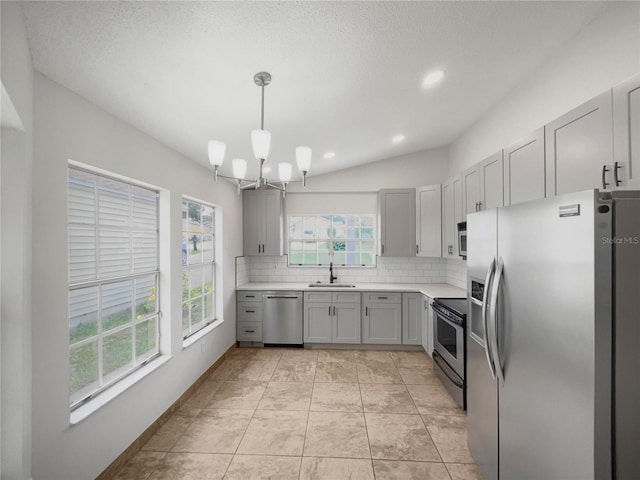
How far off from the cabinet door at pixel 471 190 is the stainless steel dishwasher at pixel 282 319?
2466mm

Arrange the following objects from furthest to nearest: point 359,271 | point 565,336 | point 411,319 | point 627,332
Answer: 1. point 359,271
2. point 411,319
3. point 565,336
4. point 627,332

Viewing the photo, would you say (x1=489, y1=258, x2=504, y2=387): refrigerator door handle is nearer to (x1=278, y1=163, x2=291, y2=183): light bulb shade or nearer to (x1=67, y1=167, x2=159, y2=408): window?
(x1=278, y1=163, x2=291, y2=183): light bulb shade

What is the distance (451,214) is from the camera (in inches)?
144

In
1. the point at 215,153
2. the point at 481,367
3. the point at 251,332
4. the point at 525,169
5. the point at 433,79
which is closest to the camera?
the point at 215,153

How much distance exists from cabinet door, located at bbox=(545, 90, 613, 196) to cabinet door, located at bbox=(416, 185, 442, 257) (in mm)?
2109

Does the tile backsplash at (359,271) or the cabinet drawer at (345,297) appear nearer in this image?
the cabinet drawer at (345,297)

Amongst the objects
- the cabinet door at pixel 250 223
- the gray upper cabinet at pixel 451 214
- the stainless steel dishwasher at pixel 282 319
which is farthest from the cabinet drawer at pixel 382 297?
the cabinet door at pixel 250 223

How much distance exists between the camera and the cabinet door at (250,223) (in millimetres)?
4637

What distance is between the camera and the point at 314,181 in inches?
189

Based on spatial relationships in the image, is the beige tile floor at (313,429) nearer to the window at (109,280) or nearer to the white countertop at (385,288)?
the window at (109,280)

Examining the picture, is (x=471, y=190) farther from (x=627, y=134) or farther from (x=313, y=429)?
(x=313, y=429)

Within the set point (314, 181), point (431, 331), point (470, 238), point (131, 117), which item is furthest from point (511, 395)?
point (314, 181)

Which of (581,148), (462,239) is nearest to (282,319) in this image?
(462,239)

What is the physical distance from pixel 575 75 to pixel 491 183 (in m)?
0.91
